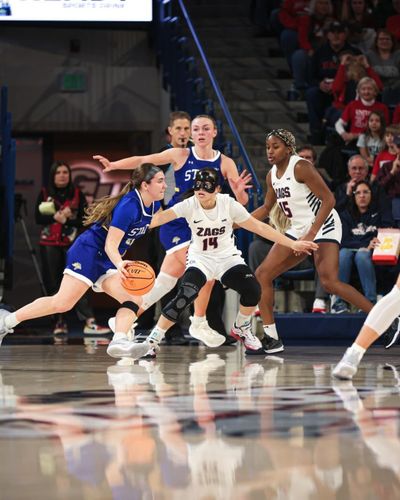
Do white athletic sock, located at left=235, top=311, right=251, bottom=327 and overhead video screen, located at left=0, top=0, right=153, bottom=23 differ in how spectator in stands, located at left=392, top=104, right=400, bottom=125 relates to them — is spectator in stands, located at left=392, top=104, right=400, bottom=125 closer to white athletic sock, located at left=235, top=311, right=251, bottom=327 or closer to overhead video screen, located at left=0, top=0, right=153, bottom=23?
overhead video screen, located at left=0, top=0, right=153, bottom=23

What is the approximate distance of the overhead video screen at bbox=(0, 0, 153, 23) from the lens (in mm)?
13812

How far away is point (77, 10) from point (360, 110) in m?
3.85

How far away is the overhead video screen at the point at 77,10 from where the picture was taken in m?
13.8

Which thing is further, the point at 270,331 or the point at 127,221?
the point at 270,331

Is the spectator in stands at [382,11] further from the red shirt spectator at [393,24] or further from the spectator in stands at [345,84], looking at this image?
the spectator in stands at [345,84]

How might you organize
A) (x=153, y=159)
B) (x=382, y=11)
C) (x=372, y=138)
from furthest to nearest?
(x=382, y=11), (x=372, y=138), (x=153, y=159)

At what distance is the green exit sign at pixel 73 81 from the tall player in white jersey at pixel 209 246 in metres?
6.65

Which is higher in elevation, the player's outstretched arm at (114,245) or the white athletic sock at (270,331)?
the player's outstretched arm at (114,245)

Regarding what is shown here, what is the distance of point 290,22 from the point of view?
1459cm

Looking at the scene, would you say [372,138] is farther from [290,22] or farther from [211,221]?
[211,221]

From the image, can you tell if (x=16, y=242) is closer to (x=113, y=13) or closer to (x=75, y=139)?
(x=75, y=139)

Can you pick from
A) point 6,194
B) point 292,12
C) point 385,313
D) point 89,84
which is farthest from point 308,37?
point 385,313

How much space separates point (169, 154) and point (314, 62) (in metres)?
4.96

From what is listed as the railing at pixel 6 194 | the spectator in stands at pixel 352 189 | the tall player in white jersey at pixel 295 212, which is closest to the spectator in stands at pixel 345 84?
the spectator in stands at pixel 352 189
